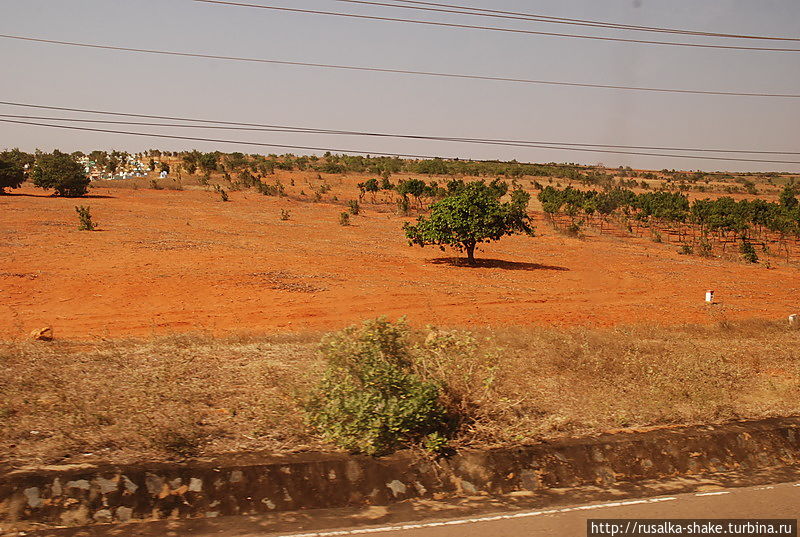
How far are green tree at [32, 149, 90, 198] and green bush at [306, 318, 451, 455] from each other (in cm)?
3935

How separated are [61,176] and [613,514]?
4219 cm

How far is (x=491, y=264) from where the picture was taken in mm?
23516

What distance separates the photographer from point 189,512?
4.81 meters

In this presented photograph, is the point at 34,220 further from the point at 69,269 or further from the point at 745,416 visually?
the point at 745,416

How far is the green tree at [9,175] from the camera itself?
131 feet

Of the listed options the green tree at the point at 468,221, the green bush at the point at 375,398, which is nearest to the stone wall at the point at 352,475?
the green bush at the point at 375,398

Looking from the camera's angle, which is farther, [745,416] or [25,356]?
[25,356]

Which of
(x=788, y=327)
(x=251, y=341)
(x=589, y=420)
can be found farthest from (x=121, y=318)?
(x=788, y=327)

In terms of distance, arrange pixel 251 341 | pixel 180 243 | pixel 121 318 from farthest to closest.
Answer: pixel 180 243, pixel 121 318, pixel 251 341

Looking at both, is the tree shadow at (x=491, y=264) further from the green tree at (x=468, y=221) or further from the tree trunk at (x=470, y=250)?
the green tree at (x=468, y=221)

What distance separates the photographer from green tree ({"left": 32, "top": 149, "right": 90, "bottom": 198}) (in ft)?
129

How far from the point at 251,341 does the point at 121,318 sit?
513cm

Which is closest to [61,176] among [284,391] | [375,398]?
[284,391]

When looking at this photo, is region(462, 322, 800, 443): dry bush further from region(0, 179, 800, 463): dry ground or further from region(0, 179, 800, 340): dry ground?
region(0, 179, 800, 340): dry ground
